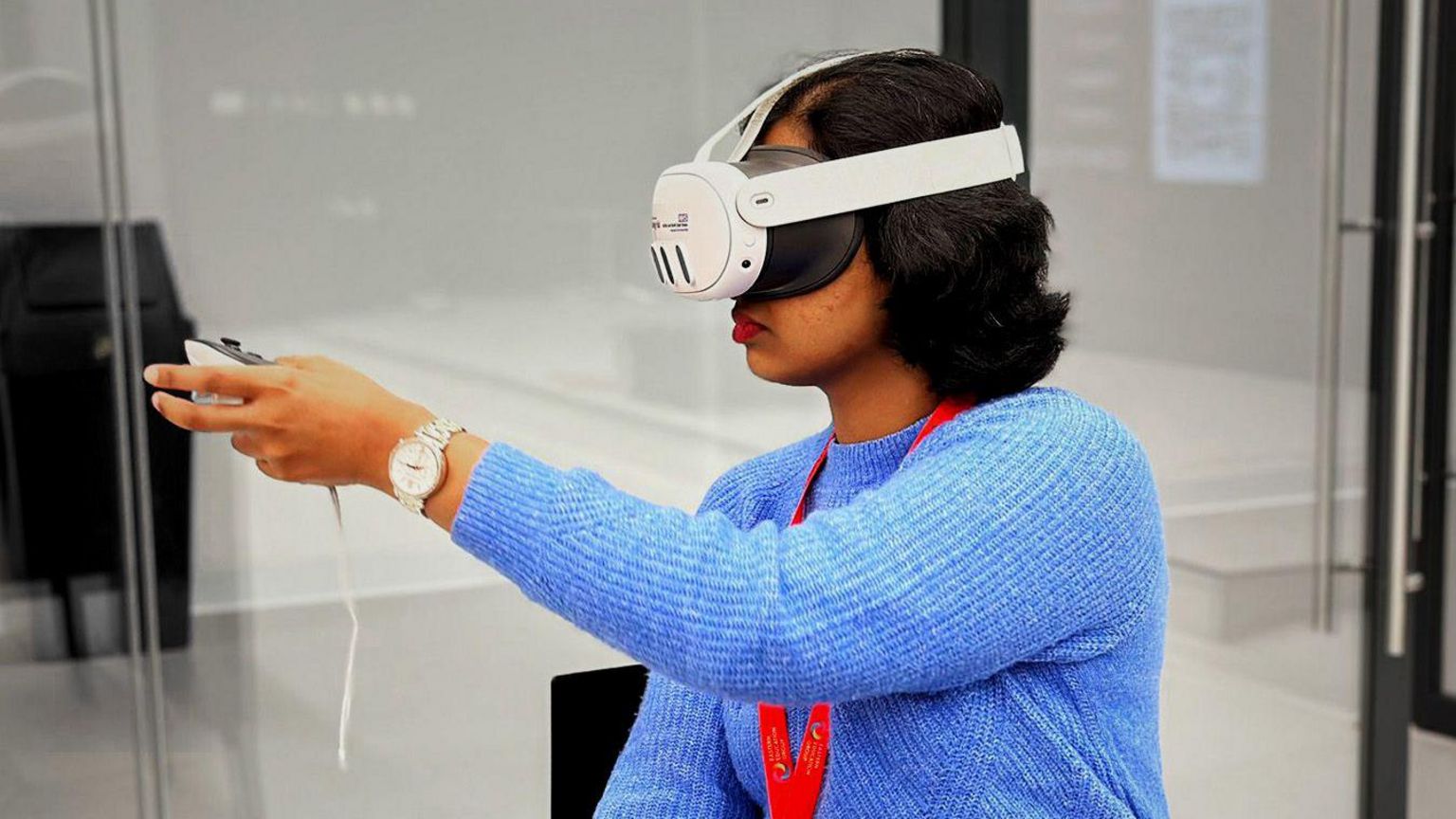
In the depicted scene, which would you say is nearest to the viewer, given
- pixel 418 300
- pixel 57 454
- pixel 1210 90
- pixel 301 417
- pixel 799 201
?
pixel 301 417

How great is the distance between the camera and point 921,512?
3.23ft

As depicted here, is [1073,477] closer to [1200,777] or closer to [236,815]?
[236,815]

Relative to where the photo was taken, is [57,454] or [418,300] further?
[418,300]

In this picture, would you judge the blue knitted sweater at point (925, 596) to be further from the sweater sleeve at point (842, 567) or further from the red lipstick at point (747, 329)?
the red lipstick at point (747, 329)

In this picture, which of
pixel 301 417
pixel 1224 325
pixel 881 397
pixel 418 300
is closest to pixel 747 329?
pixel 881 397

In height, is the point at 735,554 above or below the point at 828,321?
below

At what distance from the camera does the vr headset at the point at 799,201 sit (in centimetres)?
108

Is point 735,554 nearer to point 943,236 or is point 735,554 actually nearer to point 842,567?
point 842,567

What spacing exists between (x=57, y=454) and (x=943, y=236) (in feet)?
4.27

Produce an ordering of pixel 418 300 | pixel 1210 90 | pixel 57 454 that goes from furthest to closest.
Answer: pixel 1210 90 → pixel 418 300 → pixel 57 454

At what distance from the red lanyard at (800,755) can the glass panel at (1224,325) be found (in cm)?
158

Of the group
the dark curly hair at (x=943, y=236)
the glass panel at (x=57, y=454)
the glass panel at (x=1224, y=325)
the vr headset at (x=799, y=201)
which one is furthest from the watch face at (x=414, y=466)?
the glass panel at (x=1224, y=325)

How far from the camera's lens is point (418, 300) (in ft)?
7.12

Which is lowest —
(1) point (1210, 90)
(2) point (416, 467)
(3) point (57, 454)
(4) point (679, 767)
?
(4) point (679, 767)
